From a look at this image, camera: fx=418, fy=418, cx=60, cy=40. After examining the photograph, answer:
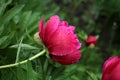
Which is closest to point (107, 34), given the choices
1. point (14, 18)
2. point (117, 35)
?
point (117, 35)

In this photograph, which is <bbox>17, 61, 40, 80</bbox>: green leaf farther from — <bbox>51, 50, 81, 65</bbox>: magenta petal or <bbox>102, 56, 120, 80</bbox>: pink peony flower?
<bbox>102, 56, 120, 80</bbox>: pink peony flower

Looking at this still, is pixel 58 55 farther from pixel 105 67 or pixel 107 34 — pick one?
pixel 107 34

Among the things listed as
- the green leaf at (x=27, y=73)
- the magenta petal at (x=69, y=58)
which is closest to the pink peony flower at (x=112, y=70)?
the magenta petal at (x=69, y=58)

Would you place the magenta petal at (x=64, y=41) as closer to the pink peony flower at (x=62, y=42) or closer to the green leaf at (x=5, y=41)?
the pink peony flower at (x=62, y=42)

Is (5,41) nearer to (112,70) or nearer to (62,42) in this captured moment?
(62,42)

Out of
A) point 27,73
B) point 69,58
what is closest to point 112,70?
point 69,58

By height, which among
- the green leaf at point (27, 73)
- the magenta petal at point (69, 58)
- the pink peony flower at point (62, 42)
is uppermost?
the pink peony flower at point (62, 42)

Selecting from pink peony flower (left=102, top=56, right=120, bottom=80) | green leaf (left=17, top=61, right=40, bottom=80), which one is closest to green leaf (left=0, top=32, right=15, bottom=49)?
green leaf (left=17, top=61, right=40, bottom=80)
